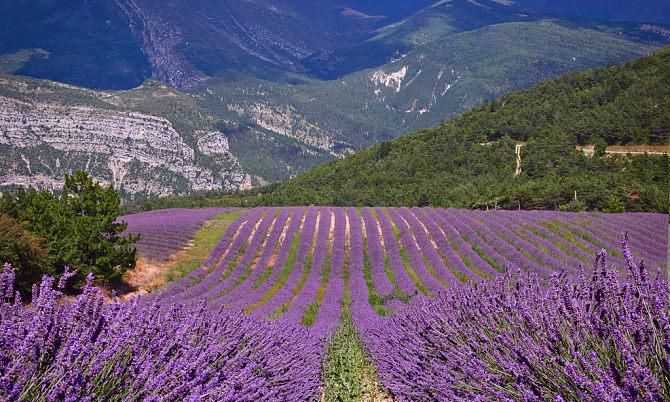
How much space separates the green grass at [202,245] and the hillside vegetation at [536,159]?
3166 centimetres

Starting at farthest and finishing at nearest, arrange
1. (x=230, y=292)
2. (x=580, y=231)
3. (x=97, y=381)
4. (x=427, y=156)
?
1. (x=427, y=156)
2. (x=580, y=231)
3. (x=230, y=292)
4. (x=97, y=381)

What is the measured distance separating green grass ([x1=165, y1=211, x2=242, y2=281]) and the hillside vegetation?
31664mm

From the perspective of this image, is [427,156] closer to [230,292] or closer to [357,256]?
[357,256]

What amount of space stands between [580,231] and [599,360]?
2819 centimetres

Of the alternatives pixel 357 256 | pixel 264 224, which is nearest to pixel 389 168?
pixel 264 224

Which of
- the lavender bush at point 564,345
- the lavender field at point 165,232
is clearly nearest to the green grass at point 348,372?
the lavender bush at point 564,345

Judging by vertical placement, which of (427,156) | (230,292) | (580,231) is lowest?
(230,292)

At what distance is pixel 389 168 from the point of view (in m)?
107

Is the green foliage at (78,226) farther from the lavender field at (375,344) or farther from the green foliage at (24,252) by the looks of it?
the lavender field at (375,344)

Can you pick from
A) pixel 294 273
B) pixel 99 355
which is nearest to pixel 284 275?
pixel 294 273

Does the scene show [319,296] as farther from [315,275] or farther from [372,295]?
[315,275]

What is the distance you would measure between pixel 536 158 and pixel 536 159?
311mm

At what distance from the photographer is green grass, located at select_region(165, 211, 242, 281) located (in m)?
29.1

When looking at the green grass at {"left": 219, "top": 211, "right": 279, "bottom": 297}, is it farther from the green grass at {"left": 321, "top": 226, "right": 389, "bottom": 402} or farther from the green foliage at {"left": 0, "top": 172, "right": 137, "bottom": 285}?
the green grass at {"left": 321, "top": 226, "right": 389, "bottom": 402}
